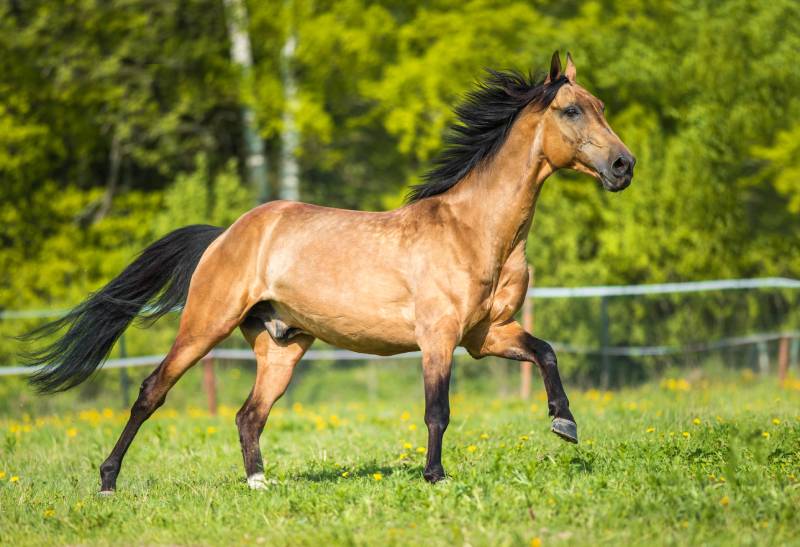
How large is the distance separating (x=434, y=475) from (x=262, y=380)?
1.70 metres

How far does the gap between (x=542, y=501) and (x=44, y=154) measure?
16936mm

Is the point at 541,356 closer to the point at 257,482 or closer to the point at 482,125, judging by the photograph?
the point at 482,125

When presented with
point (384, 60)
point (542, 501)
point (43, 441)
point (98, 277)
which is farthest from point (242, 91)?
point (542, 501)

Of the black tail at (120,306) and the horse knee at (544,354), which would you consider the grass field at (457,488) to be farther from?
the black tail at (120,306)

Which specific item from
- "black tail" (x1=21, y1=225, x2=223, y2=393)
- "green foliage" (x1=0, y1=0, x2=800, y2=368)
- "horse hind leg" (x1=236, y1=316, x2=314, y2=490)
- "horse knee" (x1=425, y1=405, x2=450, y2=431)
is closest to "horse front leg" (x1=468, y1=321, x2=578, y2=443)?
Answer: "horse knee" (x1=425, y1=405, x2=450, y2=431)

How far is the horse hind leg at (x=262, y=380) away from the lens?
23.0ft

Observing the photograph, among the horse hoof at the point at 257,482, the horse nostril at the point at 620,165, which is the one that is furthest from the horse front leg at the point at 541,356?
the horse hoof at the point at 257,482

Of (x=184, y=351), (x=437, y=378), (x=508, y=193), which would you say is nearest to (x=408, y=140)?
Result: (x=184, y=351)

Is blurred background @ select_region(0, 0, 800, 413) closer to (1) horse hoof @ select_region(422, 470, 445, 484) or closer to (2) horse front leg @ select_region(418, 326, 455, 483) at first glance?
(2) horse front leg @ select_region(418, 326, 455, 483)

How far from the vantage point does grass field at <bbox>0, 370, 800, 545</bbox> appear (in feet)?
16.3

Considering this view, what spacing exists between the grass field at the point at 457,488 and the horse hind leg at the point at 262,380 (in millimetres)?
245

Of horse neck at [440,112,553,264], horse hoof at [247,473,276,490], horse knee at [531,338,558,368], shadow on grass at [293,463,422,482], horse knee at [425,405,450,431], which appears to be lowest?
shadow on grass at [293,463,422,482]

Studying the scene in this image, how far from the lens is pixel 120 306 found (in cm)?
771

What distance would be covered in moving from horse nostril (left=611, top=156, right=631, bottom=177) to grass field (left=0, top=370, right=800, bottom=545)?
1696mm
